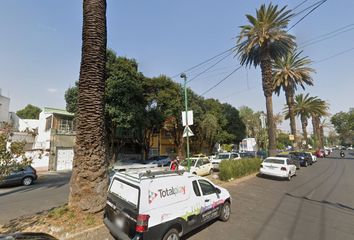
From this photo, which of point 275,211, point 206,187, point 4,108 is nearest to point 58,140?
point 4,108

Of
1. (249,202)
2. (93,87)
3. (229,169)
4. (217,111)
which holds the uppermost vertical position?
(217,111)

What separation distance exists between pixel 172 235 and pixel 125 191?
1.53 meters

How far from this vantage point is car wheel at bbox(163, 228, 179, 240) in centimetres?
459

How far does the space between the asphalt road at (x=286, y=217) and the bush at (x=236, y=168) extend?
104 inches

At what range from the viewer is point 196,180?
5875 mm

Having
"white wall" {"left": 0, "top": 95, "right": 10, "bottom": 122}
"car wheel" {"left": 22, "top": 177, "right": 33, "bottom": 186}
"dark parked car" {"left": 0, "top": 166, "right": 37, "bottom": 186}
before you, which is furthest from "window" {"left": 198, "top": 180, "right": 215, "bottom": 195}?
"white wall" {"left": 0, "top": 95, "right": 10, "bottom": 122}

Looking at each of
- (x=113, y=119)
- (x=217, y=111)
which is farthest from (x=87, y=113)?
(x=217, y=111)

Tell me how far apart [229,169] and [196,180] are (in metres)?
8.71

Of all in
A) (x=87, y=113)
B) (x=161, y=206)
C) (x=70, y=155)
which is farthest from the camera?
(x=70, y=155)

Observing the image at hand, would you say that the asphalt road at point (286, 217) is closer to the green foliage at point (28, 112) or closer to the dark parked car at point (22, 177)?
the dark parked car at point (22, 177)

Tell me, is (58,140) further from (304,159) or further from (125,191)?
(304,159)

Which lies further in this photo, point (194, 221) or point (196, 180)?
point (196, 180)

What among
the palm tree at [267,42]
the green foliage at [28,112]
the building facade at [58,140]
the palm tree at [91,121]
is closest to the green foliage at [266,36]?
the palm tree at [267,42]

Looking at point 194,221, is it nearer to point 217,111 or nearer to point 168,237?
point 168,237
